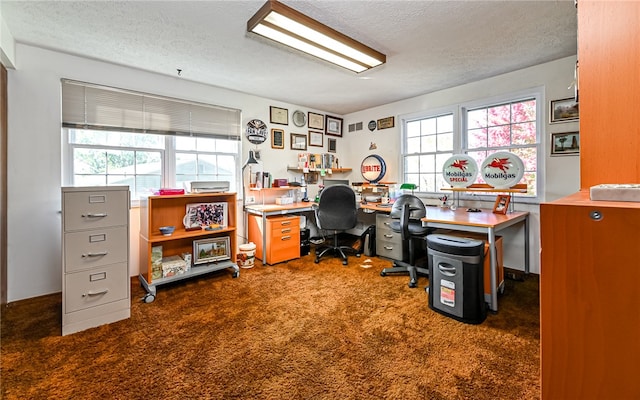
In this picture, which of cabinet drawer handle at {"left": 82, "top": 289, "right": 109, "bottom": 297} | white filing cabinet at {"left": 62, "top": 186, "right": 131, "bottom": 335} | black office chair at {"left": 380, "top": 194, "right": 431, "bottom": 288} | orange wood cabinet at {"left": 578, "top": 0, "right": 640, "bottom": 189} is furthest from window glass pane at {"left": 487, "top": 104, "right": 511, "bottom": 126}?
cabinet drawer handle at {"left": 82, "top": 289, "right": 109, "bottom": 297}

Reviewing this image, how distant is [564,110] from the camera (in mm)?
2805

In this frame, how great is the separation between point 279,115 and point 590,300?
4166 millimetres

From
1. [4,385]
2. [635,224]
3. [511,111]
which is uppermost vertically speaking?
[511,111]

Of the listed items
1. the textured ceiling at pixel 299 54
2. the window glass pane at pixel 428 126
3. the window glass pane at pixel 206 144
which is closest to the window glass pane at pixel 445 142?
the window glass pane at pixel 428 126

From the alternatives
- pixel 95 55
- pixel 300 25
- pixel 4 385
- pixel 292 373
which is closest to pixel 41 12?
pixel 95 55

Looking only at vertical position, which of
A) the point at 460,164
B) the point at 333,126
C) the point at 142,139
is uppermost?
the point at 333,126

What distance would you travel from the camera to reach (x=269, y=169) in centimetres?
418

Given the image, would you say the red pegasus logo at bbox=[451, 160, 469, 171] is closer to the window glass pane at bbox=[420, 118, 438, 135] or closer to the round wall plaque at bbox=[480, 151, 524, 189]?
the round wall plaque at bbox=[480, 151, 524, 189]

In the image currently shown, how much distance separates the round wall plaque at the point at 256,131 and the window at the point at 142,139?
0.18 m

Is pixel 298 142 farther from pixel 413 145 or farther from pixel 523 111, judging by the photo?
pixel 523 111

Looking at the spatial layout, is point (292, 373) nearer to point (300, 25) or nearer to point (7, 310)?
point (300, 25)

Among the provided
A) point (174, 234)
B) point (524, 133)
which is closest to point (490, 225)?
point (524, 133)

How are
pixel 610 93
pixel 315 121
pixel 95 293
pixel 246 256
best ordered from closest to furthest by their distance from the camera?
pixel 610 93 < pixel 95 293 < pixel 246 256 < pixel 315 121

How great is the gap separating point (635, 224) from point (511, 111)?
3.51 meters
